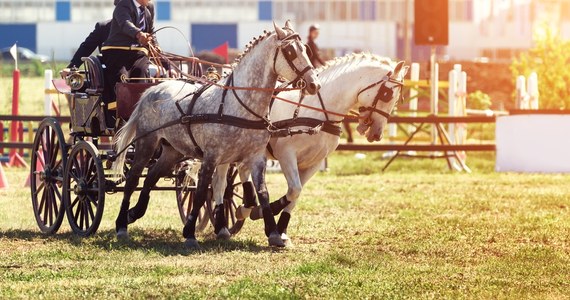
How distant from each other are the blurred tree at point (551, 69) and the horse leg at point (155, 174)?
2633 cm

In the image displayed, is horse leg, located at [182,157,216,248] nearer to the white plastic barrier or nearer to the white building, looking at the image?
the white plastic barrier

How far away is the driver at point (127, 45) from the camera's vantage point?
46.6 feet

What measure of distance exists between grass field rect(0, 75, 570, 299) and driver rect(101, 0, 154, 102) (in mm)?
1644

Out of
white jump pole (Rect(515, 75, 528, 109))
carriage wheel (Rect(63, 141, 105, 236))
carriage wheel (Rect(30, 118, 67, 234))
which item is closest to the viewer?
carriage wheel (Rect(63, 141, 105, 236))

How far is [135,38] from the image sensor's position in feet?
46.7

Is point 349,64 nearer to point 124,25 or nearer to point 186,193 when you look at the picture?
point 124,25

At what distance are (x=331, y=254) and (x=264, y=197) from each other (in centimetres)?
94

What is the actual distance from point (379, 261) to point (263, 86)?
195 centimetres

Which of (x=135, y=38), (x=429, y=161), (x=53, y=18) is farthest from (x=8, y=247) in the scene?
(x=53, y=18)

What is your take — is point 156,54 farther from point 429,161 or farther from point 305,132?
point 429,161

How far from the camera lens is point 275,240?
13.1m

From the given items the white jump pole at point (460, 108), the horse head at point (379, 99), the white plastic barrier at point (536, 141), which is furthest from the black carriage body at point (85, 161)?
the white jump pole at point (460, 108)

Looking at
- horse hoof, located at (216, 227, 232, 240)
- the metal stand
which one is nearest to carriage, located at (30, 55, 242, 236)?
horse hoof, located at (216, 227, 232, 240)

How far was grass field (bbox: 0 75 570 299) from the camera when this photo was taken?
10297mm
